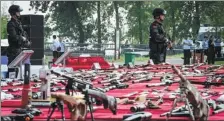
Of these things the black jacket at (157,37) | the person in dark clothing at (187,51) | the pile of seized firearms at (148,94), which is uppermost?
the black jacket at (157,37)

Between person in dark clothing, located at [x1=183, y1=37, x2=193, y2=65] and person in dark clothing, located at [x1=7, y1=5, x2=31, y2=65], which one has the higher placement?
person in dark clothing, located at [x1=7, y1=5, x2=31, y2=65]

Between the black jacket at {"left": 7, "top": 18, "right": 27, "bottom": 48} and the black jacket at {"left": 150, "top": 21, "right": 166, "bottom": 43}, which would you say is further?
the black jacket at {"left": 150, "top": 21, "right": 166, "bottom": 43}

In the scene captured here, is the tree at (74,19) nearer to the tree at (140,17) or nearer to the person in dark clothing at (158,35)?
the tree at (140,17)

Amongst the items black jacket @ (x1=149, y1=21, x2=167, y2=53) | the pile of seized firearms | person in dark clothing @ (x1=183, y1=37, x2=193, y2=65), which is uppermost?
black jacket @ (x1=149, y1=21, x2=167, y2=53)

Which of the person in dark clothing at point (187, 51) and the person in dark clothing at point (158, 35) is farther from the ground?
the person in dark clothing at point (158, 35)

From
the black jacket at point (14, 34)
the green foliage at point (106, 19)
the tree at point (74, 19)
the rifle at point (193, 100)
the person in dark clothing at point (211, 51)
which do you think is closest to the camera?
the rifle at point (193, 100)

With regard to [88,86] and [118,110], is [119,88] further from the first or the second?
[88,86]

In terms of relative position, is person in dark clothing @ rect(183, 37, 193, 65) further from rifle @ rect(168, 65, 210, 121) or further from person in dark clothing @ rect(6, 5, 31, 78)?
rifle @ rect(168, 65, 210, 121)

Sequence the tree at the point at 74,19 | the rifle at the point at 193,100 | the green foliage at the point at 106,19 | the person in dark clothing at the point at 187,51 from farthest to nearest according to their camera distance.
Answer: the tree at the point at 74,19
the green foliage at the point at 106,19
the person in dark clothing at the point at 187,51
the rifle at the point at 193,100

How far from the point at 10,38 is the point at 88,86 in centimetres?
566

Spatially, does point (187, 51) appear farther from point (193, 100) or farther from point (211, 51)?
point (193, 100)

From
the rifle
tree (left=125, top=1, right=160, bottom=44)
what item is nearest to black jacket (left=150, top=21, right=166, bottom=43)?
the rifle

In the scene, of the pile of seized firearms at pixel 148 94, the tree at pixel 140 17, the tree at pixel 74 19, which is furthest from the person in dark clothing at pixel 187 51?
the tree at pixel 140 17

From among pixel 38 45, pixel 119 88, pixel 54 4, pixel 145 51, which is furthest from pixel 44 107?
pixel 54 4
